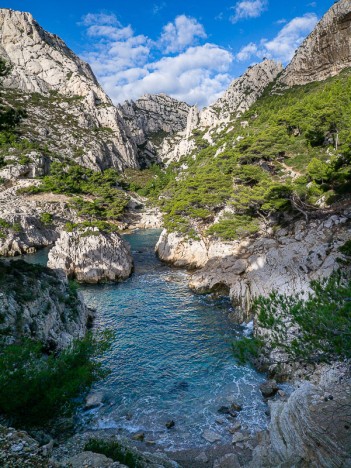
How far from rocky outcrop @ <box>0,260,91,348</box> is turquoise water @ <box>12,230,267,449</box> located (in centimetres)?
362

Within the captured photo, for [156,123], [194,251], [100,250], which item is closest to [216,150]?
[194,251]

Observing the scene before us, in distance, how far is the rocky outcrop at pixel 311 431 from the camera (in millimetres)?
8945

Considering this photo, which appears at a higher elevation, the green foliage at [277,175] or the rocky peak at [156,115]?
the rocky peak at [156,115]

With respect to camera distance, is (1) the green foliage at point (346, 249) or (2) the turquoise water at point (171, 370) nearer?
(2) the turquoise water at point (171, 370)

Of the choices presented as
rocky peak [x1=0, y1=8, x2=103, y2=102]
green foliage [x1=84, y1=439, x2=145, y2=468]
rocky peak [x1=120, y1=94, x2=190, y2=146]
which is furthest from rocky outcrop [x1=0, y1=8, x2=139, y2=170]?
green foliage [x1=84, y1=439, x2=145, y2=468]

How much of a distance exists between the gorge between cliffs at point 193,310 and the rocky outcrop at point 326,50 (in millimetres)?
686

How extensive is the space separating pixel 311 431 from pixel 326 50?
104 metres

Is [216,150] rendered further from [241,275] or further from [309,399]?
[309,399]

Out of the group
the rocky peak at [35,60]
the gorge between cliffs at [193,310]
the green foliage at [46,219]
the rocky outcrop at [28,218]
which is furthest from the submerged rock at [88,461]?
the rocky peak at [35,60]

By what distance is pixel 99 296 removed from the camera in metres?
32.5

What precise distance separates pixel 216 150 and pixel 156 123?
4355 inches

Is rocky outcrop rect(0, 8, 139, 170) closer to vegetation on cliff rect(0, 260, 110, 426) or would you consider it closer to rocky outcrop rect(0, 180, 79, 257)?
rocky outcrop rect(0, 180, 79, 257)

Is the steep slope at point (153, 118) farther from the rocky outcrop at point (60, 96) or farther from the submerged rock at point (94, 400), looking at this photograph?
the submerged rock at point (94, 400)

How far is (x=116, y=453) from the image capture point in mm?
10094
